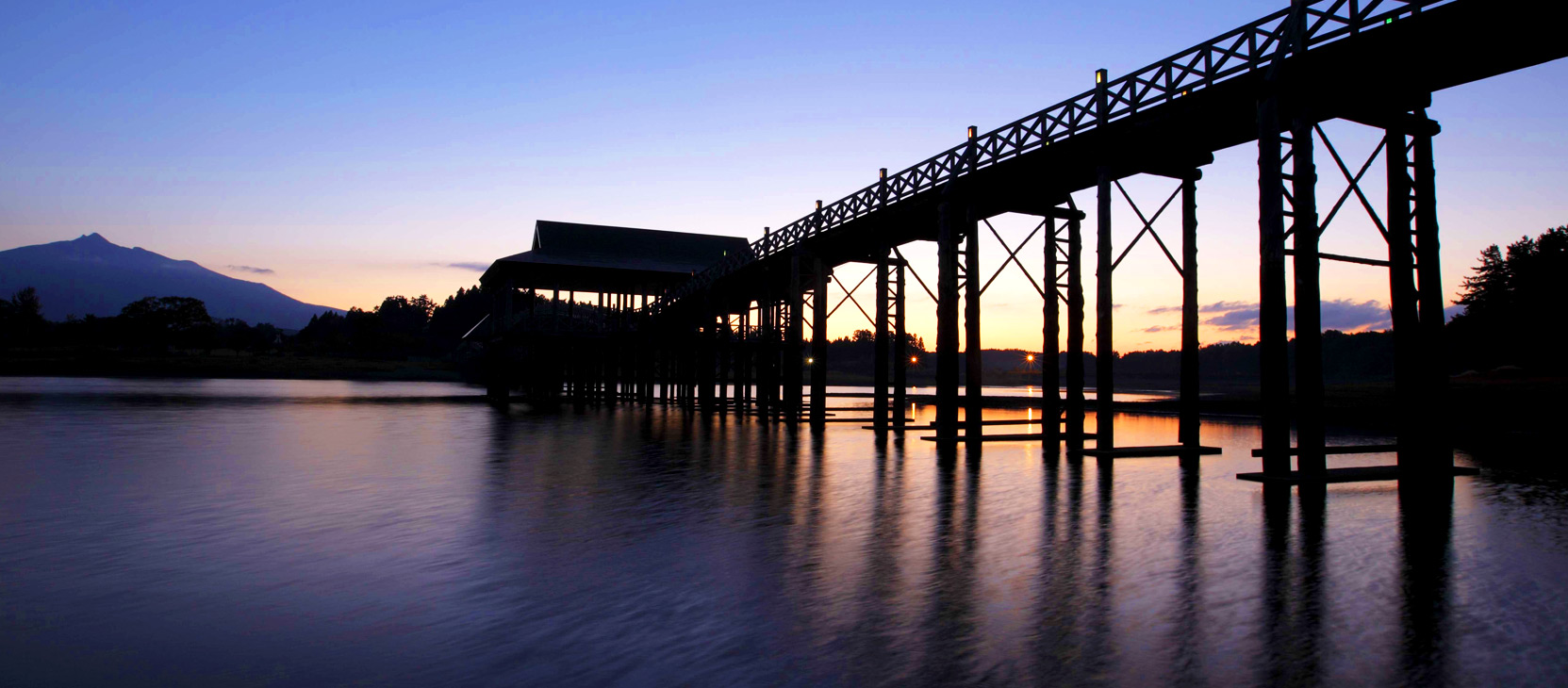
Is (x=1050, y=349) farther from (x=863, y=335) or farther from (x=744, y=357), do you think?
(x=863, y=335)

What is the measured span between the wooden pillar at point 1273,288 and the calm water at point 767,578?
840 millimetres

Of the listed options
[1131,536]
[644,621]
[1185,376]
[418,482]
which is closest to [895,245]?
[1185,376]

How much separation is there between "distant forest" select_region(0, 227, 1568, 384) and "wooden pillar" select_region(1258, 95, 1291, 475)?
19124 mm

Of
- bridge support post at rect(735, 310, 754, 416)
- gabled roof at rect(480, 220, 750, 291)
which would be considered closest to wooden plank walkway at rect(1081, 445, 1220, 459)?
bridge support post at rect(735, 310, 754, 416)

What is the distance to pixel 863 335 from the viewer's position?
609 feet

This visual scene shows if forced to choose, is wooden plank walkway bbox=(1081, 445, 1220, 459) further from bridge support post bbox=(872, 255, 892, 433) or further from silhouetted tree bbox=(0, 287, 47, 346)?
silhouetted tree bbox=(0, 287, 47, 346)

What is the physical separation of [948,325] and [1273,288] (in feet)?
30.4

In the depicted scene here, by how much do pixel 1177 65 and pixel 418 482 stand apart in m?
14.9

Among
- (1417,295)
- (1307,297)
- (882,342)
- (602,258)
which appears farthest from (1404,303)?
(602,258)

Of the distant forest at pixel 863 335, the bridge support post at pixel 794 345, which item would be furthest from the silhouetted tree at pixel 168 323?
the bridge support post at pixel 794 345

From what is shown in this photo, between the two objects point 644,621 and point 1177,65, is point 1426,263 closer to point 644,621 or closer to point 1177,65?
point 1177,65

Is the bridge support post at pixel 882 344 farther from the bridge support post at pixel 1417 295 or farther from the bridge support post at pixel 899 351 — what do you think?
the bridge support post at pixel 1417 295

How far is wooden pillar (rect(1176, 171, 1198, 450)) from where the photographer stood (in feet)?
61.4

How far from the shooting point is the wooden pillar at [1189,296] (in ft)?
61.4
